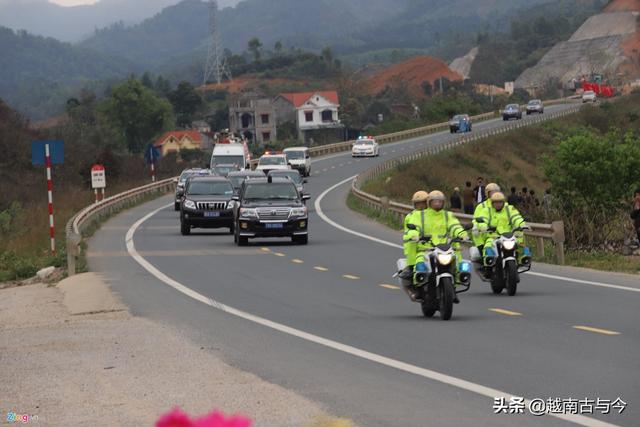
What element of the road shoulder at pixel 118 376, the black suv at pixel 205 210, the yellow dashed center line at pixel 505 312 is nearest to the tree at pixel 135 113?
the black suv at pixel 205 210

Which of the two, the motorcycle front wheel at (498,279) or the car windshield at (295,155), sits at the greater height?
the motorcycle front wheel at (498,279)

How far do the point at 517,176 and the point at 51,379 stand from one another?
74.8 m

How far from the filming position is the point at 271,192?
35594 mm

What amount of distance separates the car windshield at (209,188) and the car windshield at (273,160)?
1119 inches

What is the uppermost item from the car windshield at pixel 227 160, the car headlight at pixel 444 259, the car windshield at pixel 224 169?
the car headlight at pixel 444 259

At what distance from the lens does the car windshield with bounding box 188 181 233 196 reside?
→ 40.1 meters

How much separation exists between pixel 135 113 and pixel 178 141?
21.0 feet

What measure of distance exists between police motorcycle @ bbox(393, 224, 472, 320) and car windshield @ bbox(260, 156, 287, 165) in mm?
52130

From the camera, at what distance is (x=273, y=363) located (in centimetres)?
1362

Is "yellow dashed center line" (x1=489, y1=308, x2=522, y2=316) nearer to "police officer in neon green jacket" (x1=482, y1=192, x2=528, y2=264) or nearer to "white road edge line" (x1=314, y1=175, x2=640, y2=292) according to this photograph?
"police officer in neon green jacket" (x1=482, y1=192, x2=528, y2=264)

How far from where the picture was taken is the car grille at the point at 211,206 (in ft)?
128

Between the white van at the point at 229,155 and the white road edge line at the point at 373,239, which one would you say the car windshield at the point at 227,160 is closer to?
the white van at the point at 229,155

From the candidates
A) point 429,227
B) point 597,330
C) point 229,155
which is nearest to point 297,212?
point 429,227


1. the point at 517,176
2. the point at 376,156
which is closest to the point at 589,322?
the point at 517,176
